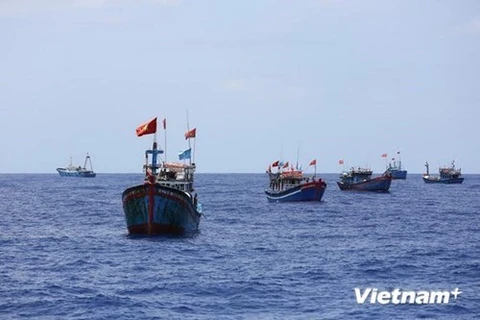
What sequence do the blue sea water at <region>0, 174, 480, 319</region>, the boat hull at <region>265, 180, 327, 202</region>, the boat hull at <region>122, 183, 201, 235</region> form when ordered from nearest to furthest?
1. the blue sea water at <region>0, 174, 480, 319</region>
2. the boat hull at <region>122, 183, 201, 235</region>
3. the boat hull at <region>265, 180, 327, 202</region>

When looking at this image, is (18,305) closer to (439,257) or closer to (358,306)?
(358,306)

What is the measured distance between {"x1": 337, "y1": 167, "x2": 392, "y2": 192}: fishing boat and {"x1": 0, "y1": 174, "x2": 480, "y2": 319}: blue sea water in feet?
247

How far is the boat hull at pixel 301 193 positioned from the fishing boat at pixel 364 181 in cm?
4363

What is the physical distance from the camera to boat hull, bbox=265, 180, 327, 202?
103 meters

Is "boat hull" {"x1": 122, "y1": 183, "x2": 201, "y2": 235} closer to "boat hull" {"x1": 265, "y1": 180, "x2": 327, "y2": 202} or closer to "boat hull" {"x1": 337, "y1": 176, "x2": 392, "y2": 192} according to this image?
"boat hull" {"x1": 265, "y1": 180, "x2": 327, "y2": 202}

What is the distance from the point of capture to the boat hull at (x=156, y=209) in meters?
51.2

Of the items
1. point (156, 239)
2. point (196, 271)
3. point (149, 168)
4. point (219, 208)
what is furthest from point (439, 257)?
point (219, 208)

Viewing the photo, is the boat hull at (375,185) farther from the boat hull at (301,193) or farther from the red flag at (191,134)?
the red flag at (191,134)

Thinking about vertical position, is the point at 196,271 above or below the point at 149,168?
below

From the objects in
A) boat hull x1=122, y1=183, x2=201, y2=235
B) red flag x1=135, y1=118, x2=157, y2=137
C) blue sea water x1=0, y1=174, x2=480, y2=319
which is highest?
A: red flag x1=135, y1=118, x2=157, y2=137

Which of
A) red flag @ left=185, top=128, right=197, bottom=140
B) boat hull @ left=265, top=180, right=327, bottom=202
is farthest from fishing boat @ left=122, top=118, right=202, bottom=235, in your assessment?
boat hull @ left=265, top=180, right=327, bottom=202

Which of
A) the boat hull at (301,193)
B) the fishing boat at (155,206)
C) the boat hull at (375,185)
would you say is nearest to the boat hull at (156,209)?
the fishing boat at (155,206)

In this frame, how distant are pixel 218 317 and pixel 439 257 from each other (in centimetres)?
2150

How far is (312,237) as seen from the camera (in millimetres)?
56812
